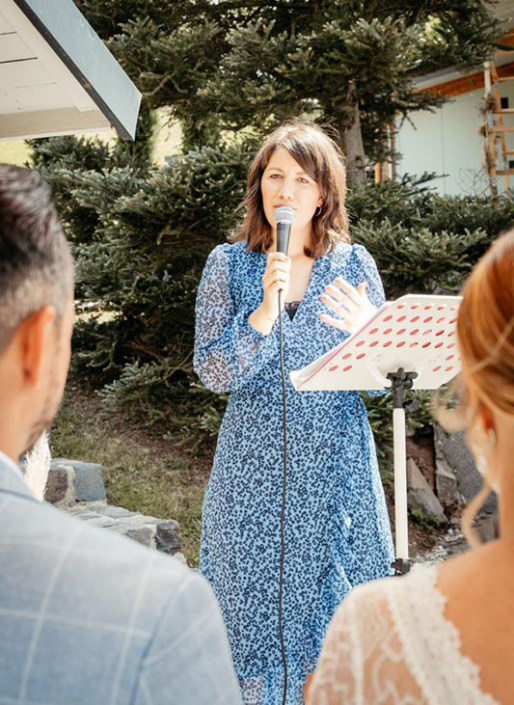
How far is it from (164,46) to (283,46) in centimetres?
93

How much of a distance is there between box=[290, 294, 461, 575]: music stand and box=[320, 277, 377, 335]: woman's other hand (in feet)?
0.60

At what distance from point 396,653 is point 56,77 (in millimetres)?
2385

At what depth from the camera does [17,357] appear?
0.79m

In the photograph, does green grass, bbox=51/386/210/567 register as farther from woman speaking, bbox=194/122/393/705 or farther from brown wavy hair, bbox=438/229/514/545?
brown wavy hair, bbox=438/229/514/545

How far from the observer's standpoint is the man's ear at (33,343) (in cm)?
79

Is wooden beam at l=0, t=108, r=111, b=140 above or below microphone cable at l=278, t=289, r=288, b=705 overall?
above

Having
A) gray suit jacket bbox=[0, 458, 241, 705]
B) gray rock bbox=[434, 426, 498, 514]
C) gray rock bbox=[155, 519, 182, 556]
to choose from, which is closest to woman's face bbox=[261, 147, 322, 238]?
gray suit jacket bbox=[0, 458, 241, 705]

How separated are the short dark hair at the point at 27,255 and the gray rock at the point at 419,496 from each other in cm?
520

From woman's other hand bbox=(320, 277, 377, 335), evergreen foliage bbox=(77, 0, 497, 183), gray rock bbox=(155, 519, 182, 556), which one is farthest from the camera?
evergreen foliage bbox=(77, 0, 497, 183)

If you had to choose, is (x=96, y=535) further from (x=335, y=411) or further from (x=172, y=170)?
(x=172, y=170)

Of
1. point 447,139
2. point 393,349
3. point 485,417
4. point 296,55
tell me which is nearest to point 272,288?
point 393,349

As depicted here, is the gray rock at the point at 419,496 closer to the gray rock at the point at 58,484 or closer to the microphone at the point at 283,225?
the gray rock at the point at 58,484

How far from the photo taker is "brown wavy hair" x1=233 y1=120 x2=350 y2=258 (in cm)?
265

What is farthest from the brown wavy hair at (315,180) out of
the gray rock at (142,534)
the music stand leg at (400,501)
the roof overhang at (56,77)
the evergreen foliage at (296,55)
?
the evergreen foliage at (296,55)
